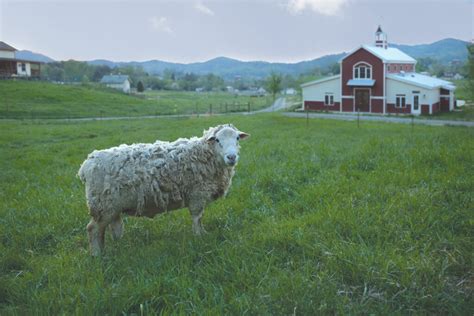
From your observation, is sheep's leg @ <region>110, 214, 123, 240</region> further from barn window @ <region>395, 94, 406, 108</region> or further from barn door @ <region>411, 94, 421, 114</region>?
barn window @ <region>395, 94, 406, 108</region>

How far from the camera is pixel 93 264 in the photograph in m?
6.21

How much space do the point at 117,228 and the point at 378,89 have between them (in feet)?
156

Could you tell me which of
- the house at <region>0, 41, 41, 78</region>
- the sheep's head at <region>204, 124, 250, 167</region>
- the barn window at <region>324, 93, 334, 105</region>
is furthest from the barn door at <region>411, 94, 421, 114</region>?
the house at <region>0, 41, 41, 78</region>

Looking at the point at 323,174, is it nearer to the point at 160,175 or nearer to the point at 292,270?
the point at 160,175

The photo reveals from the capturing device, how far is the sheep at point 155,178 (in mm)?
7137

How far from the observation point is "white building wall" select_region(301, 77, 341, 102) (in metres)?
54.5

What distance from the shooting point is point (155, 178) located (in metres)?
7.46

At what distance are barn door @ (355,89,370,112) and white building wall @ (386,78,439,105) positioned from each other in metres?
2.22

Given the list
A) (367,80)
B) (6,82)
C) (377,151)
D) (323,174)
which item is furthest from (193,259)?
(6,82)

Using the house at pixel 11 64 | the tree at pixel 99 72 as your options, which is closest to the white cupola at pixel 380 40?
the house at pixel 11 64

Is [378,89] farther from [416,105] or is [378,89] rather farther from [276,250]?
[276,250]

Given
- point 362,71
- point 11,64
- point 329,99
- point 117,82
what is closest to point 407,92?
point 362,71

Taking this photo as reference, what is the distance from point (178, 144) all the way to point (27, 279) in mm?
3234

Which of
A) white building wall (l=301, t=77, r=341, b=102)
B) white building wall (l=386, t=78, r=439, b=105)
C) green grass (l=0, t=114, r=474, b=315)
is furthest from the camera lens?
white building wall (l=301, t=77, r=341, b=102)
